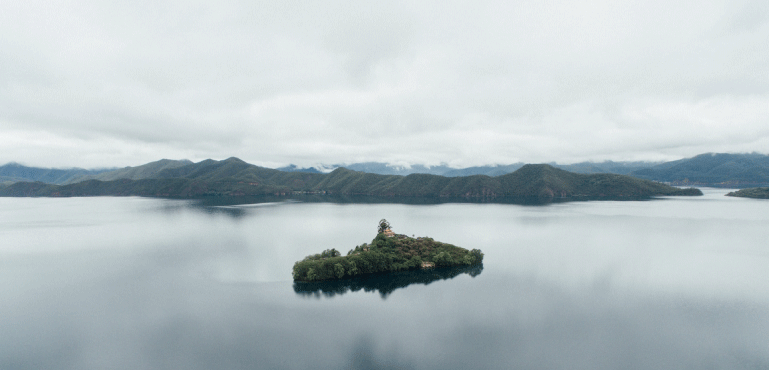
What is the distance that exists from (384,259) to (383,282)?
8850 mm

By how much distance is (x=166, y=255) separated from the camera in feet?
382

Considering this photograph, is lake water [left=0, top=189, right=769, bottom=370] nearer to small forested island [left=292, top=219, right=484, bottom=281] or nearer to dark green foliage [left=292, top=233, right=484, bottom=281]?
small forested island [left=292, top=219, right=484, bottom=281]

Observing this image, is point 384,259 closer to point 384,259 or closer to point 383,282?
point 384,259

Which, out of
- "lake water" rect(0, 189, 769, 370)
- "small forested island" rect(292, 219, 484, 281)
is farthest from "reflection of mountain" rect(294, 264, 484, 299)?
"small forested island" rect(292, 219, 484, 281)

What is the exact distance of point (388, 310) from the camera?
223ft

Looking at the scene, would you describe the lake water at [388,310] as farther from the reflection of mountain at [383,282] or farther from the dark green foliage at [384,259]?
the dark green foliage at [384,259]

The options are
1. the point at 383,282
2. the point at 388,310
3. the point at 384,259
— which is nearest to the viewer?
the point at 388,310

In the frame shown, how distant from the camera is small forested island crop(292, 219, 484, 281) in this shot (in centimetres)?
8469

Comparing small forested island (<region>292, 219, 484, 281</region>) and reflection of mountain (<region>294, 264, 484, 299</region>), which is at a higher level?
small forested island (<region>292, 219, 484, 281</region>)

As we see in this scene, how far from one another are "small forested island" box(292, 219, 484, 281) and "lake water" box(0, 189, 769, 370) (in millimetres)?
4392

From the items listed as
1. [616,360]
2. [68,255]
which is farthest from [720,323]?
[68,255]

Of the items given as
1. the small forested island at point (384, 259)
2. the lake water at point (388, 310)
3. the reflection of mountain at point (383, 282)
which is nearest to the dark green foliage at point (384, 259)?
the small forested island at point (384, 259)

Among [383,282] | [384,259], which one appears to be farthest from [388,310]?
[384,259]

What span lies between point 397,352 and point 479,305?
26.2m
